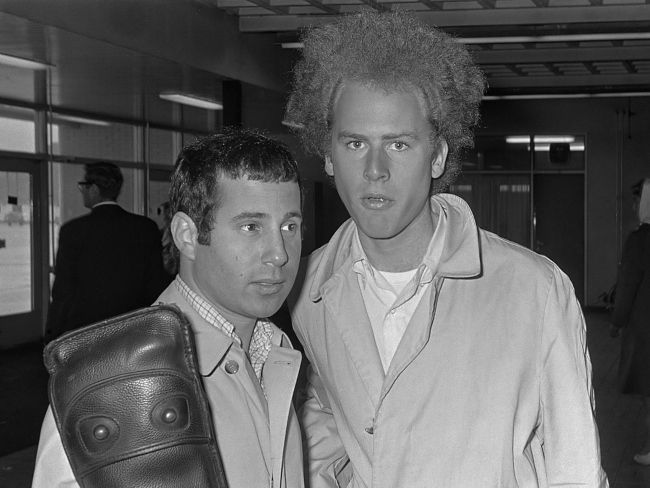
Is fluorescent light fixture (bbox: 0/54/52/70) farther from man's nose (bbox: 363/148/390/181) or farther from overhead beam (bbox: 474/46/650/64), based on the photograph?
man's nose (bbox: 363/148/390/181)

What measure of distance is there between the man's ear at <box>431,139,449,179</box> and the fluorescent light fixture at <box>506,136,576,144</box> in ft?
49.1

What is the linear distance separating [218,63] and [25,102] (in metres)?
2.94

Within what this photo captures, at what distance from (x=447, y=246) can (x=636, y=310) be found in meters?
4.80

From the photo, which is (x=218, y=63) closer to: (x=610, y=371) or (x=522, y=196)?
(x=610, y=371)

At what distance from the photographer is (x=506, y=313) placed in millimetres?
1881

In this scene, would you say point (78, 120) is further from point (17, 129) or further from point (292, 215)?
point (292, 215)

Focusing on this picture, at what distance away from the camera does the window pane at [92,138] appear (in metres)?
11.7

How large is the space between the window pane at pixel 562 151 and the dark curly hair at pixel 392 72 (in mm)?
14651

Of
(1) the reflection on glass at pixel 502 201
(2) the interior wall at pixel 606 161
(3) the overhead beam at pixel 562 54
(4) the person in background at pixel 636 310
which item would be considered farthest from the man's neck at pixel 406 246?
(1) the reflection on glass at pixel 502 201

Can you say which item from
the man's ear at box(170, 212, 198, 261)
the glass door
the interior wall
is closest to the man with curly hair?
the man's ear at box(170, 212, 198, 261)

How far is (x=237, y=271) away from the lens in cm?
150

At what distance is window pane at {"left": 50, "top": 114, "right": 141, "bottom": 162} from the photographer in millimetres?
11703

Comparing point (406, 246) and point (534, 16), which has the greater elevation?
point (534, 16)

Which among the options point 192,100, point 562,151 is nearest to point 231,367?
point 192,100
